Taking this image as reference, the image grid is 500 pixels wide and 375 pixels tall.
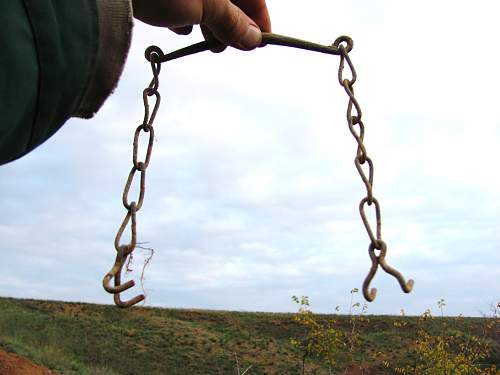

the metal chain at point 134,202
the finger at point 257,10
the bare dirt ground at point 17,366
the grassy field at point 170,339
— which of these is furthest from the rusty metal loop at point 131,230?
the grassy field at point 170,339

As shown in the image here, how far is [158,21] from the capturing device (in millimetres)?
1392

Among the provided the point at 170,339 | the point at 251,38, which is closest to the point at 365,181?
the point at 251,38

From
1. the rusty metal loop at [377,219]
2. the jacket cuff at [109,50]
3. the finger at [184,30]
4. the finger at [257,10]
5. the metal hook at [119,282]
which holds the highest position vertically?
the finger at [257,10]

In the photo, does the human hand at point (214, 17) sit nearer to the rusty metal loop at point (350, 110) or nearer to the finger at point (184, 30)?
the finger at point (184, 30)

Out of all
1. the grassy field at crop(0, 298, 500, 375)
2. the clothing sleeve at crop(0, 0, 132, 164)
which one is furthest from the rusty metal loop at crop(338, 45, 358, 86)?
the grassy field at crop(0, 298, 500, 375)

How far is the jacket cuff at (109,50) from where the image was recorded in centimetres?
92

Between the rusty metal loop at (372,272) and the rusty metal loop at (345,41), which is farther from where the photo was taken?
the rusty metal loop at (345,41)


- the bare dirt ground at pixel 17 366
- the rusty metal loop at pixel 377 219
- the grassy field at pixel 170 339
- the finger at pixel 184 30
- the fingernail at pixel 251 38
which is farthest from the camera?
the grassy field at pixel 170 339

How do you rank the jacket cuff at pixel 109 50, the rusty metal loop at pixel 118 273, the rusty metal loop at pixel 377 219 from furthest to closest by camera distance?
the rusty metal loop at pixel 377 219
the rusty metal loop at pixel 118 273
the jacket cuff at pixel 109 50

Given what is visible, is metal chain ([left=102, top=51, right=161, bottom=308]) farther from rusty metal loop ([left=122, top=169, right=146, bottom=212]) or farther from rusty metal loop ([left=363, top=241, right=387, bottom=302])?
rusty metal loop ([left=363, top=241, right=387, bottom=302])

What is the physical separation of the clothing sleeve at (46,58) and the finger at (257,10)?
3.15 ft

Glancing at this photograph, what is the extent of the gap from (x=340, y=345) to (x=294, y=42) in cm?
1306

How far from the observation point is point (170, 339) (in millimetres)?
26859

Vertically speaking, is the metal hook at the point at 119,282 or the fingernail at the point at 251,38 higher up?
the fingernail at the point at 251,38
